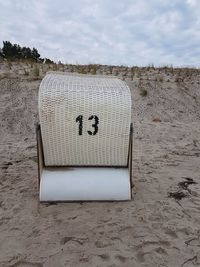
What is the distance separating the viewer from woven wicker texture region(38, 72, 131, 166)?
11.0ft

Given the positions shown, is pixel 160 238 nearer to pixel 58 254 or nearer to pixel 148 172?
pixel 58 254

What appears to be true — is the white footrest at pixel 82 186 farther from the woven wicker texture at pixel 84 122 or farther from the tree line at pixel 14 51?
the tree line at pixel 14 51

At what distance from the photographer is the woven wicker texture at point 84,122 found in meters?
3.36

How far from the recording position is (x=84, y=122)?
3.42 m

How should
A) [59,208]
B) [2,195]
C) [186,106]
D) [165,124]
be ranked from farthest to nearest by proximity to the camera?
[186,106]
[165,124]
[2,195]
[59,208]

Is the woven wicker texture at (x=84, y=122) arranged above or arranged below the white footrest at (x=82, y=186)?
above

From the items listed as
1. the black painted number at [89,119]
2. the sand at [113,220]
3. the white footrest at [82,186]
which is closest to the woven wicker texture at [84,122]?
the black painted number at [89,119]

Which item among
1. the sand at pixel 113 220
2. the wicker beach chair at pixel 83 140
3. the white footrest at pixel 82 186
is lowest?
the sand at pixel 113 220

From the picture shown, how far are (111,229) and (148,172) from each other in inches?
66.3

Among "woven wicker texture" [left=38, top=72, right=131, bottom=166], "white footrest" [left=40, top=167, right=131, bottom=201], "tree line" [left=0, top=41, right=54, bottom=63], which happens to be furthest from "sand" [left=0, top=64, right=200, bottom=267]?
"tree line" [left=0, top=41, right=54, bottom=63]

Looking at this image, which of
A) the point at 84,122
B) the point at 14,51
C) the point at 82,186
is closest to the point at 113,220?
the point at 82,186

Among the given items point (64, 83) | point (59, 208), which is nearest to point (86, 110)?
point (64, 83)

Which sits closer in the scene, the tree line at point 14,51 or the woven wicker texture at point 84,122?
the woven wicker texture at point 84,122

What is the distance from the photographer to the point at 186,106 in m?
9.32
